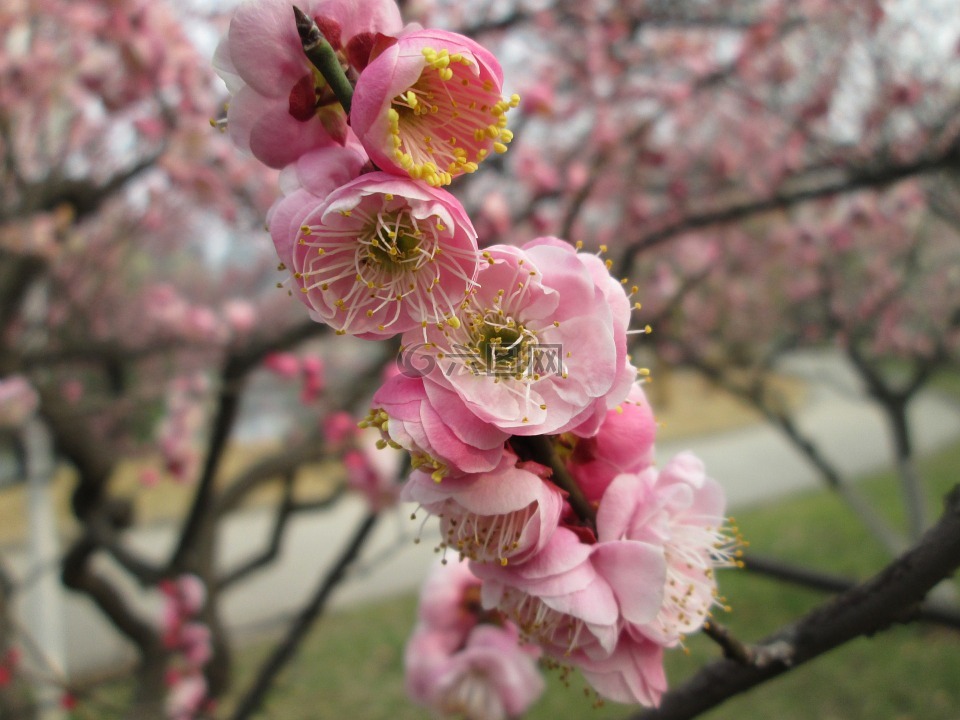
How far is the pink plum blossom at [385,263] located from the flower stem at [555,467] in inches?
5.5

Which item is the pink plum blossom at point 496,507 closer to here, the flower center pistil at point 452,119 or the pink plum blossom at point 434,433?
the pink plum blossom at point 434,433

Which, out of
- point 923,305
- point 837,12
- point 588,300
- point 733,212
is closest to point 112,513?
point 733,212

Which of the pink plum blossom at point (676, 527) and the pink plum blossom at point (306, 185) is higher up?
the pink plum blossom at point (306, 185)

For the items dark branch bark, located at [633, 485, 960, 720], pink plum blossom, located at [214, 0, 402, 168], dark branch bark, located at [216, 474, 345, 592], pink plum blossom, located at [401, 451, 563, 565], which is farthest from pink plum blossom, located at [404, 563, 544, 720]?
dark branch bark, located at [216, 474, 345, 592]

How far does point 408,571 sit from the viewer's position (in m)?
8.00

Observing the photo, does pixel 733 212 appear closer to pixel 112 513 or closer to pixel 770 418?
→ pixel 770 418

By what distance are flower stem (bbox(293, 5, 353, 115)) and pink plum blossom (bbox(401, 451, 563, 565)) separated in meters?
0.34

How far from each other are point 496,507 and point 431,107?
36 cm

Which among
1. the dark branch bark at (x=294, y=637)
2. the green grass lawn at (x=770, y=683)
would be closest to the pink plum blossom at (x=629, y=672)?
the dark branch bark at (x=294, y=637)

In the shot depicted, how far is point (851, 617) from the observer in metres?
0.71

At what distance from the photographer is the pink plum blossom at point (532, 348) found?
560 mm

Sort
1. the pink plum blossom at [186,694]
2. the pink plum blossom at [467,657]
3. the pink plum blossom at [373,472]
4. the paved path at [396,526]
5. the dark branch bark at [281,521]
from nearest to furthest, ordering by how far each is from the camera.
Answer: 1. the pink plum blossom at [467,657]
2. the pink plum blossom at [186,694]
3. the pink plum blossom at [373,472]
4. the dark branch bark at [281,521]
5. the paved path at [396,526]

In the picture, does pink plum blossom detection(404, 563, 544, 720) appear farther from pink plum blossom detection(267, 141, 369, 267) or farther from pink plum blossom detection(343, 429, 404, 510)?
pink plum blossom detection(343, 429, 404, 510)

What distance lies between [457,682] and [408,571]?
714cm
